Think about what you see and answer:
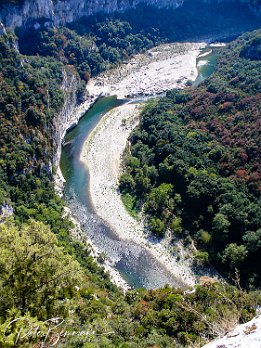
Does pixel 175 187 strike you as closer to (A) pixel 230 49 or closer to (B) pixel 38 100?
(B) pixel 38 100

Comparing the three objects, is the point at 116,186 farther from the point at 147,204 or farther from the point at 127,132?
the point at 127,132

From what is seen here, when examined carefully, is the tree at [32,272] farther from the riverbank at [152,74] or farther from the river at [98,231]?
the riverbank at [152,74]

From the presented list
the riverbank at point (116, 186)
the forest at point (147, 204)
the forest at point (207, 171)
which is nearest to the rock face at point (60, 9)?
the forest at point (147, 204)

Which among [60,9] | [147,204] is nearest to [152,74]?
[60,9]

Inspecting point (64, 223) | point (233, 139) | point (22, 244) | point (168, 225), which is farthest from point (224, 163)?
point (22, 244)

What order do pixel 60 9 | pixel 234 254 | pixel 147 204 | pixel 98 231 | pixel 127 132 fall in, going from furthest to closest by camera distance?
pixel 60 9
pixel 127 132
pixel 147 204
pixel 98 231
pixel 234 254

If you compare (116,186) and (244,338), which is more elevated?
(244,338)
